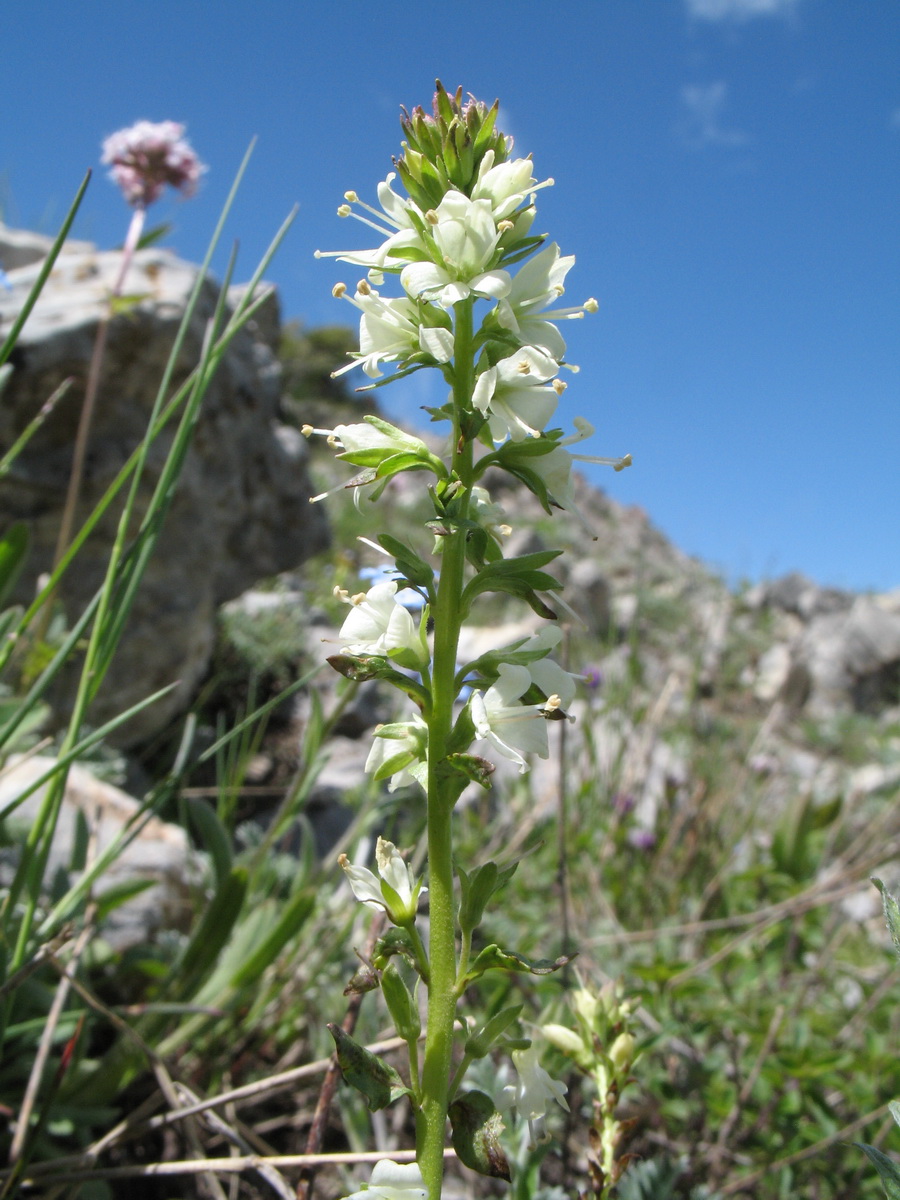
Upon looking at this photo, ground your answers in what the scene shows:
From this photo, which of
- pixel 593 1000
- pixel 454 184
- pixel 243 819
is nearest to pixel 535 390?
pixel 454 184

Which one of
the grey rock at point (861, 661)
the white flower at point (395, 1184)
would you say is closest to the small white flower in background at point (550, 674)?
the white flower at point (395, 1184)

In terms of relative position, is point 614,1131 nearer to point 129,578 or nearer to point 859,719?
point 129,578

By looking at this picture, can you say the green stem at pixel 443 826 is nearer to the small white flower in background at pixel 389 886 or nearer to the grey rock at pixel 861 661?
the small white flower in background at pixel 389 886

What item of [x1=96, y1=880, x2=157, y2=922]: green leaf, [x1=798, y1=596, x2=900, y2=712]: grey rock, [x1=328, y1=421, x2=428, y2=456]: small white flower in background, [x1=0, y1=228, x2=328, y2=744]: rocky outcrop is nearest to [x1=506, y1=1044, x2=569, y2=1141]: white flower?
[x1=328, y1=421, x2=428, y2=456]: small white flower in background

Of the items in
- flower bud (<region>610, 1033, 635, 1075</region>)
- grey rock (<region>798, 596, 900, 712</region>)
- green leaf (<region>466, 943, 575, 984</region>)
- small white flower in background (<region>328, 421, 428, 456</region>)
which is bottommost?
flower bud (<region>610, 1033, 635, 1075</region>)

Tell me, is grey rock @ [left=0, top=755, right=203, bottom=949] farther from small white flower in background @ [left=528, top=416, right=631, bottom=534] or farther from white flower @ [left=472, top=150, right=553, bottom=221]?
white flower @ [left=472, top=150, right=553, bottom=221]

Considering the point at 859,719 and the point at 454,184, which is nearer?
the point at 454,184
